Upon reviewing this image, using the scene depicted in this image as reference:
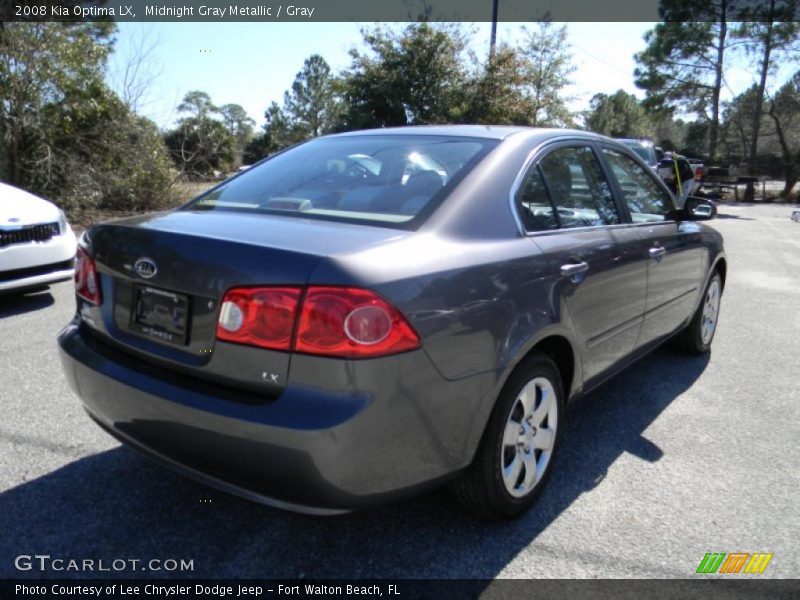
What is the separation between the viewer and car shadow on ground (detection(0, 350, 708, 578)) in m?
2.30

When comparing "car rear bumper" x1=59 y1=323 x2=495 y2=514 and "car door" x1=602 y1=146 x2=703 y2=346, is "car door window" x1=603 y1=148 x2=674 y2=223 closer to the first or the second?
"car door" x1=602 y1=146 x2=703 y2=346

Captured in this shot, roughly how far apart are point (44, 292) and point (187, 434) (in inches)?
200

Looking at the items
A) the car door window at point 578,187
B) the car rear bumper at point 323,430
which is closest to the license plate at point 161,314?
the car rear bumper at point 323,430

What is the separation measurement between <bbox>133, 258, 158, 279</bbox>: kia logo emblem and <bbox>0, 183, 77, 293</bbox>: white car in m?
3.67

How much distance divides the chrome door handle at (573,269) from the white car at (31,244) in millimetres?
4608

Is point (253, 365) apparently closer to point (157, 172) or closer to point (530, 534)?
point (530, 534)

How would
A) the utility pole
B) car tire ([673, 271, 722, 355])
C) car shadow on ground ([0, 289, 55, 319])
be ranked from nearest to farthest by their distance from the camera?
car tire ([673, 271, 722, 355]) < car shadow on ground ([0, 289, 55, 319]) < the utility pole

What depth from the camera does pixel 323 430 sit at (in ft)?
6.12

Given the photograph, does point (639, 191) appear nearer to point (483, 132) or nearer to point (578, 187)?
point (578, 187)

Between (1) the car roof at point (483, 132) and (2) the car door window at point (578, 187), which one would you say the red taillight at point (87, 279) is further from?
(2) the car door window at point (578, 187)

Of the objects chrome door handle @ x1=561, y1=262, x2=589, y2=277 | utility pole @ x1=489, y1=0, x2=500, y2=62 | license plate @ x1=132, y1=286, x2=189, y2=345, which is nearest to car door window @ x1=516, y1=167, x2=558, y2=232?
chrome door handle @ x1=561, y1=262, x2=589, y2=277

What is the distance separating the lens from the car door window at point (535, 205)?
2.65 meters

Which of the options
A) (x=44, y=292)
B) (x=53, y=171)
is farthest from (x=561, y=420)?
(x=53, y=171)

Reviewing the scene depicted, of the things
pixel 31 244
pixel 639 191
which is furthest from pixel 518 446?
pixel 31 244
